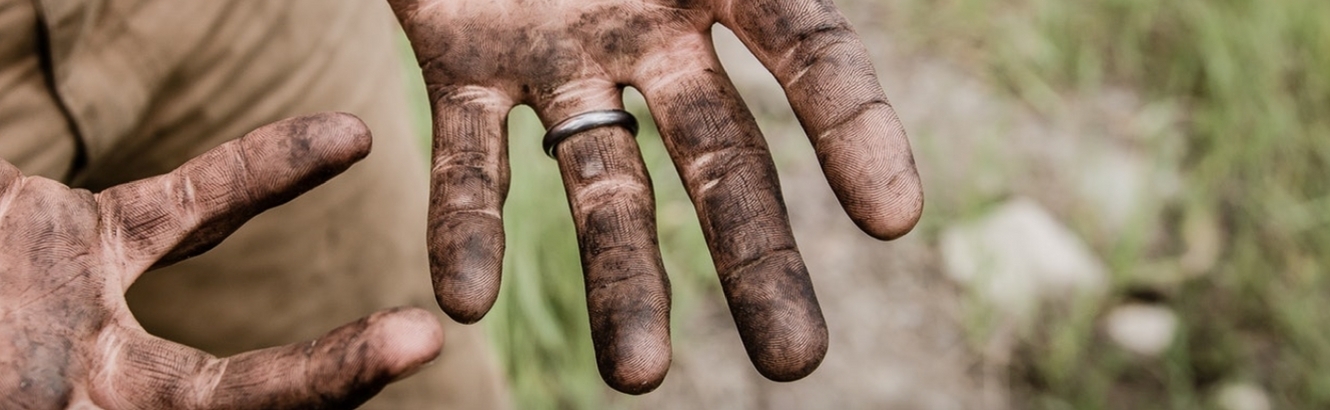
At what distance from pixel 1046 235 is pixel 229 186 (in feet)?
5.43

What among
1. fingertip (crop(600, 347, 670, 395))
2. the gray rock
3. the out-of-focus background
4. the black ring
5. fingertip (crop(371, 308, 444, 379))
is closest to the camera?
fingertip (crop(371, 308, 444, 379))

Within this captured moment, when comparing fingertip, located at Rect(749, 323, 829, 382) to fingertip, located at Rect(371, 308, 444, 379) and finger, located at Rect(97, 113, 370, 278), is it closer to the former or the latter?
fingertip, located at Rect(371, 308, 444, 379)

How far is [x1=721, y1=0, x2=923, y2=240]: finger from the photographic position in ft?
3.20

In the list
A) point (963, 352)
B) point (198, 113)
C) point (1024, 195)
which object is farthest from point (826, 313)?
point (198, 113)

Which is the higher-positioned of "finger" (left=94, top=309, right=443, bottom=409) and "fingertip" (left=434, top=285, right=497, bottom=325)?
"finger" (left=94, top=309, right=443, bottom=409)

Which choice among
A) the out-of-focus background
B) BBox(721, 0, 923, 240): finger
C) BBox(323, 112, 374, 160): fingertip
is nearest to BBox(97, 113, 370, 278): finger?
BBox(323, 112, 374, 160): fingertip

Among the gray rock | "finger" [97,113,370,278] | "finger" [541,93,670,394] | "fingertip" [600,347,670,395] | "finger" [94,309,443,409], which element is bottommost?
the gray rock

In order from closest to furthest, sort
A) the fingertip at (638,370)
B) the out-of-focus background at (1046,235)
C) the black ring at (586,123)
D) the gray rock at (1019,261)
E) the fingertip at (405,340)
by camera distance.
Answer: the fingertip at (405,340), the fingertip at (638,370), the black ring at (586,123), the out-of-focus background at (1046,235), the gray rock at (1019,261)

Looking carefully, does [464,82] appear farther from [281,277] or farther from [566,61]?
[281,277]

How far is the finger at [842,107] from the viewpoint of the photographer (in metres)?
0.98

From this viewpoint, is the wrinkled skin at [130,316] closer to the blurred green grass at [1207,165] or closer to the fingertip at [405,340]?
the fingertip at [405,340]

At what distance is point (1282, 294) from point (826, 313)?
848mm

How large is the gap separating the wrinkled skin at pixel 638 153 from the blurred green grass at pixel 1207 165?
1.12 m

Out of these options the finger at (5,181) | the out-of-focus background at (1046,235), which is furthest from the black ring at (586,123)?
the out-of-focus background at (1046,235)
